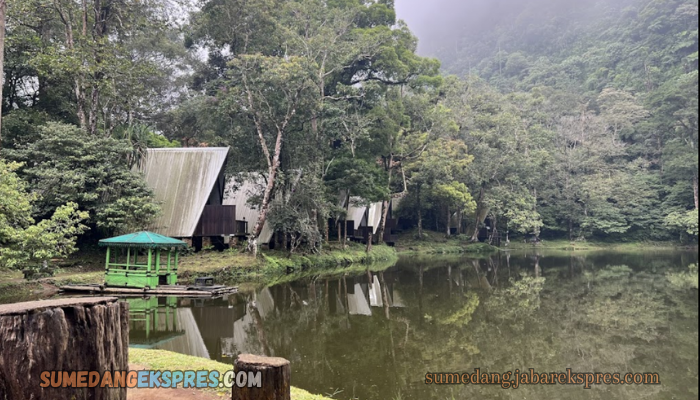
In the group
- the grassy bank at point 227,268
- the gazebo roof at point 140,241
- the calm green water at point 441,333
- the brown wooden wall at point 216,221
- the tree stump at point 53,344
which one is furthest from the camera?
the brown wooden wall at point 216,221

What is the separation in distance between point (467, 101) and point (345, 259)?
2220 cm

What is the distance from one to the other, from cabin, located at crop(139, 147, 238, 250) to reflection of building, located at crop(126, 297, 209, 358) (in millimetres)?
6191

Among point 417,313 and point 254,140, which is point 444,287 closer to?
point 417,313

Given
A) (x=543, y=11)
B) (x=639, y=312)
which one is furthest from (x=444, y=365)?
(x=543, y=11)

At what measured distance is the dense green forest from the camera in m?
14.9

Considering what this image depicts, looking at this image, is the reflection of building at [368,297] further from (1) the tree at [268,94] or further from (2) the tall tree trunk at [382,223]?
(2) the tall tree trunk at [382,223]

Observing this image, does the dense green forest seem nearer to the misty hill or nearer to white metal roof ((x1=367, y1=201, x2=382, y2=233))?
the misty hill

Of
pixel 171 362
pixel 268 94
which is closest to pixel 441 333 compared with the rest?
pixel 171 362

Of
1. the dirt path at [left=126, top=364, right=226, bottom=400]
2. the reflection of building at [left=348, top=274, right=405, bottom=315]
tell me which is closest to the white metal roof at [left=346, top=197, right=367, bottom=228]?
the reflection of building at [left=348, top=274, right=405, bottom=315]

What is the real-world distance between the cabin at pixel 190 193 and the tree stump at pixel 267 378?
15.0m

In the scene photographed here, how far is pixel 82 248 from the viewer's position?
1627 centimetres

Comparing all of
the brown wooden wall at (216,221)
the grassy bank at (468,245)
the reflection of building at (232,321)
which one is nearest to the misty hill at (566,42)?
the reflection of building at (232,321)

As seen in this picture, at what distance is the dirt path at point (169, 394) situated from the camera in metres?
4.11

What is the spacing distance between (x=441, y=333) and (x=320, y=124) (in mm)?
14444
